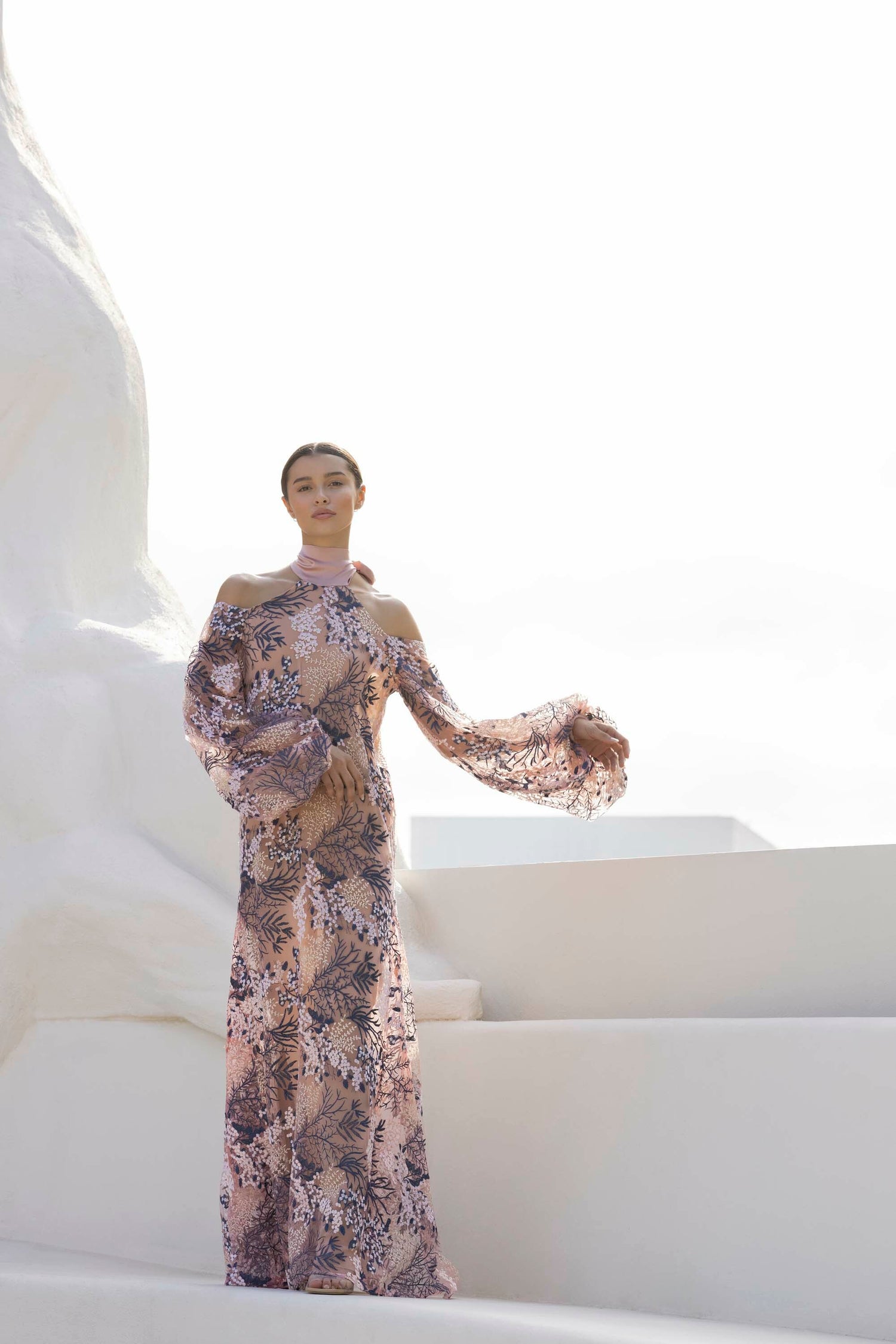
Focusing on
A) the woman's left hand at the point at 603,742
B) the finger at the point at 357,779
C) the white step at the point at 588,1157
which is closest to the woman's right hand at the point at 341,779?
the finger at the point at 357,779

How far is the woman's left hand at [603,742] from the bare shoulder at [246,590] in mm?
678

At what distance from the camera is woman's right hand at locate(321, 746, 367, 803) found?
9.03 feet

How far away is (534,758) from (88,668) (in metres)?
1.52

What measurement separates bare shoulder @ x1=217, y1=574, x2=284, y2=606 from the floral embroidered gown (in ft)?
0.07

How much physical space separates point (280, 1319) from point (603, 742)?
1.25 meters

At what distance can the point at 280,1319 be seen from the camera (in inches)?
93.7

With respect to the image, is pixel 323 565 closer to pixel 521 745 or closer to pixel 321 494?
pixel 321 494

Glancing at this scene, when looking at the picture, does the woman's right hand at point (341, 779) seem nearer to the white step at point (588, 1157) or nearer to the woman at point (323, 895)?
the woman at point (323, 895)

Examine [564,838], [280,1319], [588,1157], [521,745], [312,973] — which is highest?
[564,838]

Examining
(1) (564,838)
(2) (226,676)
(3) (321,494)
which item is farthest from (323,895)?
(1) (564,838)

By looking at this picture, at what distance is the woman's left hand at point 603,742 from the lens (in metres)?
3.01

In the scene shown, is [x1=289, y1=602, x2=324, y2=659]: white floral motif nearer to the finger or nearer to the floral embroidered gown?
the floral embroidered gown

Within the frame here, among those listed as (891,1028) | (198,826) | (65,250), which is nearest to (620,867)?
(891,1028)

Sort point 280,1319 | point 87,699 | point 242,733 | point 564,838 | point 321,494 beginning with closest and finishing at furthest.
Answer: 1. point 280,1319
2. point 242,733
3. point 321,494
4. point 87,699
5. point 564,838
